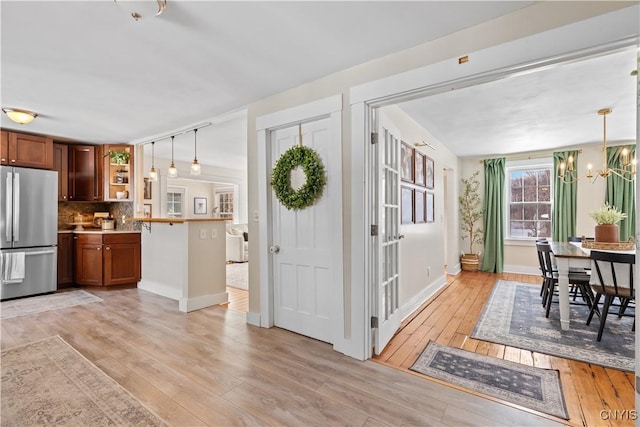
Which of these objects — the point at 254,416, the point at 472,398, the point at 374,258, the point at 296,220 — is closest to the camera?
the point at 254,416

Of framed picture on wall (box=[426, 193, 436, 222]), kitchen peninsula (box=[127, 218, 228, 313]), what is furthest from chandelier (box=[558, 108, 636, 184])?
kitchen peninsula (box=[127, 218, 228, 313])

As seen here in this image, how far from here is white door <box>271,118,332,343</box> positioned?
2789 millimetres

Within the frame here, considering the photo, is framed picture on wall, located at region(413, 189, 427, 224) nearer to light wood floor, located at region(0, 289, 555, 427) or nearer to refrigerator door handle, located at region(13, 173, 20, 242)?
light wood floor, located at region(0, 289, 555, 427)

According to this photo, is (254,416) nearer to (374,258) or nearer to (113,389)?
(113,389)

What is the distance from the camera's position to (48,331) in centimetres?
309

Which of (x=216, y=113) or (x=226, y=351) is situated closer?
(x=226, y=351)

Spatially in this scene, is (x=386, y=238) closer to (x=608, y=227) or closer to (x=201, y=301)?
(x=201, y=301)

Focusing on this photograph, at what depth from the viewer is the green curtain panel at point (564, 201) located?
553cm

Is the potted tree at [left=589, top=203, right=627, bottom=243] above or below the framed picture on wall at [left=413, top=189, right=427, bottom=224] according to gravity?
below

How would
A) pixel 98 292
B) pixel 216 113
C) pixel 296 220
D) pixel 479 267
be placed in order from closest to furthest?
pixel 296 220, pixel 216 113, pixel 98 292, pixel 479 267

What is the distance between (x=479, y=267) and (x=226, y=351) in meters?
5.66

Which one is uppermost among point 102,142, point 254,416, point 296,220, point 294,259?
point 102,142

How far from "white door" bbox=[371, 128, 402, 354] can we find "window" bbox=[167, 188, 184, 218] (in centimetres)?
714

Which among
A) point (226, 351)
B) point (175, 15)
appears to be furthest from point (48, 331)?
point (175, 15)
